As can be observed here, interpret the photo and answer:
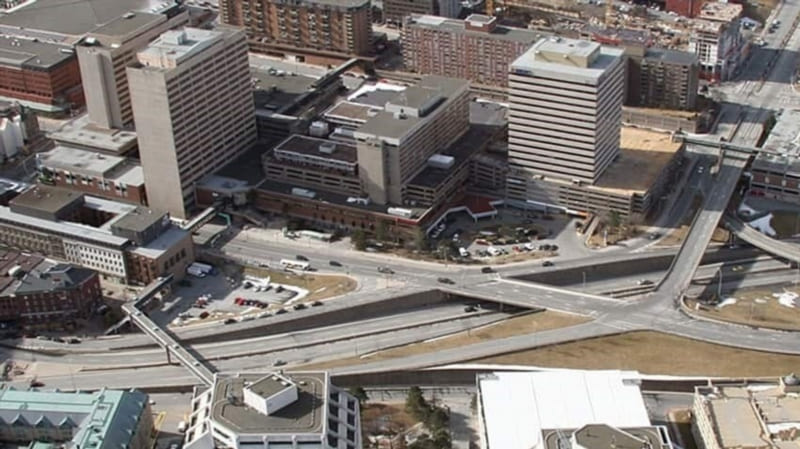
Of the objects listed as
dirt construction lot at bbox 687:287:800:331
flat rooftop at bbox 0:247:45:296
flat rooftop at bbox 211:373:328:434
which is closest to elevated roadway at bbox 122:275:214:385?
flat rooftop at bbox 0:247:45:296

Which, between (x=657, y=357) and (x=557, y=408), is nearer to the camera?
(x=557, y=408)

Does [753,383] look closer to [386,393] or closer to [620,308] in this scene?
[620,308]

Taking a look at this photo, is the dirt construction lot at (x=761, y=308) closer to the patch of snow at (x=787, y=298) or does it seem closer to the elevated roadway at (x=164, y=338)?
the patch of snow at (x=787, y=298)

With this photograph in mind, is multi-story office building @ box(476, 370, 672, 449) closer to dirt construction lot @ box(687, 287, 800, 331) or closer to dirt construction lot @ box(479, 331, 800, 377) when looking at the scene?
dirt construction lot @ box(479, 331, 800, 377)

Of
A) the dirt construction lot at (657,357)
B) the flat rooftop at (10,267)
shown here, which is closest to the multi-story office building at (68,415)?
the flat rooftop at (10,267)

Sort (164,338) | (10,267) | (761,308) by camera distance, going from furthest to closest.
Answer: (10,267) < (761,308) < (164,338)

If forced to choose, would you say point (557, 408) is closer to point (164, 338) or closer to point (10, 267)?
point (164, 338)

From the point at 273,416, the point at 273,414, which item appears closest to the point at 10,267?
the point at 273,414
